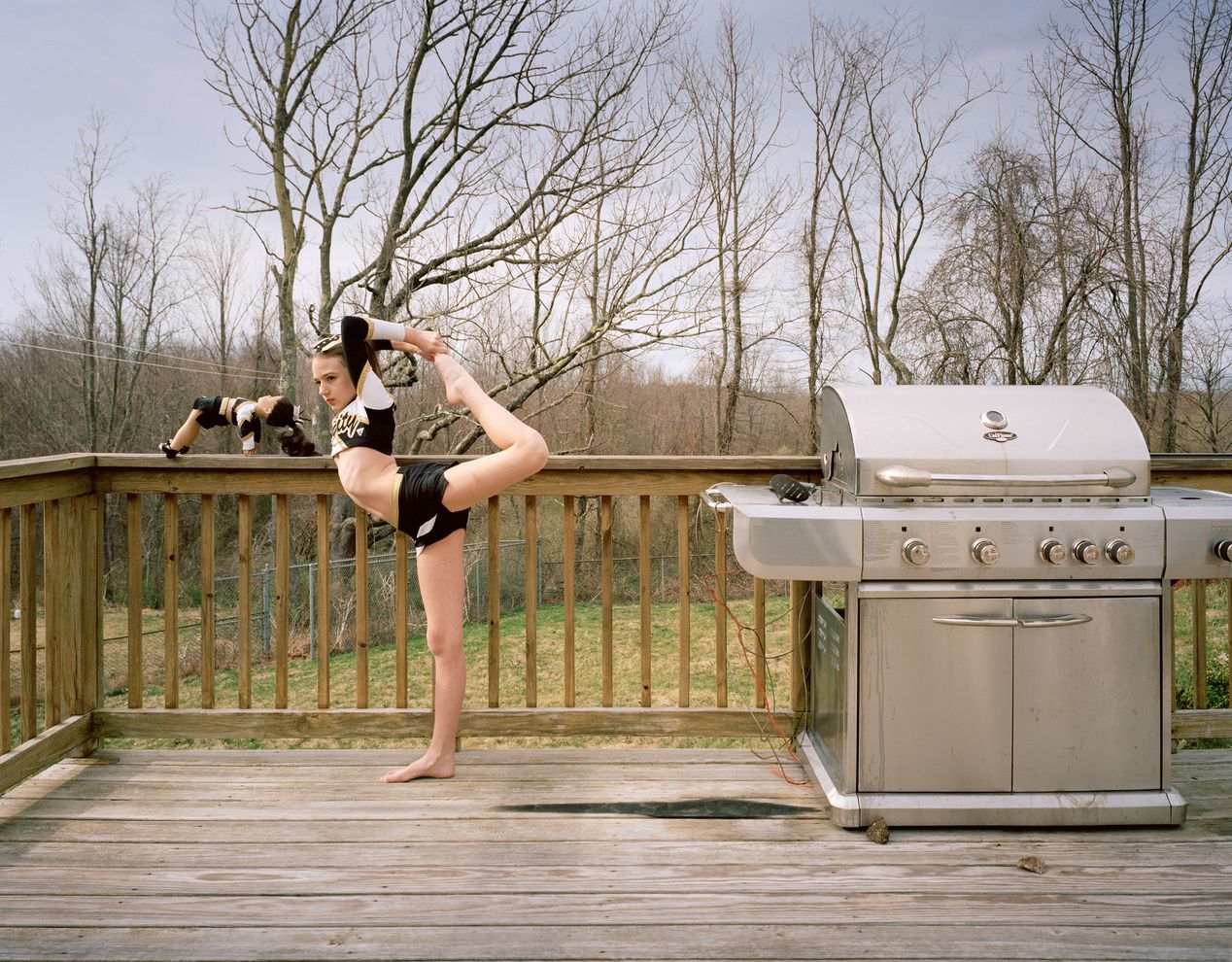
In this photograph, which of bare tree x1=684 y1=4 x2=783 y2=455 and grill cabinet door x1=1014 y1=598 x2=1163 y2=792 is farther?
bare tree x1=684 y1=4 x2=783 y2=455

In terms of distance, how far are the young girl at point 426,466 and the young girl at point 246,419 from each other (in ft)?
0.70

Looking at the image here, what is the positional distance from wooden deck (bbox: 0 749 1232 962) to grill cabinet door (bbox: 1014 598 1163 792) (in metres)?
0.17

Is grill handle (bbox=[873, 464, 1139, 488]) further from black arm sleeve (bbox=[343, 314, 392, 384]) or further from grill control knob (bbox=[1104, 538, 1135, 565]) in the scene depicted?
A: black arm sleeve (bbox=[343, 314, 392, 384])

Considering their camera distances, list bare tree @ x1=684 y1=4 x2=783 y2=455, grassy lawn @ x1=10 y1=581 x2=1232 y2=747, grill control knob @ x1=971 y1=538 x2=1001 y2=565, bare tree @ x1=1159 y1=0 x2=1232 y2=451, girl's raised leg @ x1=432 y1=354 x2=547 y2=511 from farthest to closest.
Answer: bare tree @ x1=684 y1=4 x2=783 y2=455, bare tree @ x1=1159 y1=0 x2=1232 y2=451, grassy lawn @ x1=10 y1=581 x2=1232 y2=747, girl's raised leg @ x1=432 y1=354 x2=547 y2=511, grill control knob @ x1=971 y1=538 x2=1001 y2=565

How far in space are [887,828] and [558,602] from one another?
12625mm

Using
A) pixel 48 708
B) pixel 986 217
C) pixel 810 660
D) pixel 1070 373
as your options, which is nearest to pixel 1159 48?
pixel 986 217

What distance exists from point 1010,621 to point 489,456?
4.97 feet

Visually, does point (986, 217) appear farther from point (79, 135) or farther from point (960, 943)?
point (79, 135)

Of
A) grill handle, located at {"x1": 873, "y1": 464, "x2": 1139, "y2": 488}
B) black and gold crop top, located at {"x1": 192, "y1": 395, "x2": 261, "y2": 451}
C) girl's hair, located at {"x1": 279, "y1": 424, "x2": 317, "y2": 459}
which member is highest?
black and gold crop top, located at {"x1": 192, "y1": 395, "x2": 261, "y2": 451}

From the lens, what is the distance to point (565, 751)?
2.79m

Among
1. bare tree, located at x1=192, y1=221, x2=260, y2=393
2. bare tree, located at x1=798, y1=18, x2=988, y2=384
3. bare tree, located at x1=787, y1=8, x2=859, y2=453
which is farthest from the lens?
bare tree, located at x1=192, y1=221, x2=260, y2=393

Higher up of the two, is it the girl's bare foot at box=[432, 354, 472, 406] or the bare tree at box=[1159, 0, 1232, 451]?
the bare tree at box=[1159, 0, 1232, 451]

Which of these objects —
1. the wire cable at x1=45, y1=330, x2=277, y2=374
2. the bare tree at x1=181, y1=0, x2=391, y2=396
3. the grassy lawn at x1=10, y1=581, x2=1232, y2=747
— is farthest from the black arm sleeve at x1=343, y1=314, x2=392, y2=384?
the wire cable at x1=45, y1=330, x2=277, y2=374

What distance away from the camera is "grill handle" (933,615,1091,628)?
2.14m
